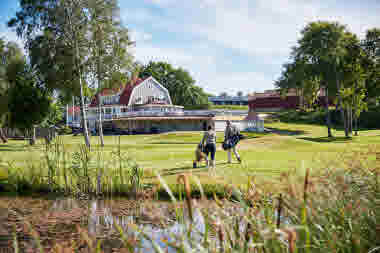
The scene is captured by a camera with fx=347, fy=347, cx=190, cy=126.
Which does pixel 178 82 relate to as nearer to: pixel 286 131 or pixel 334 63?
pixel 286 131

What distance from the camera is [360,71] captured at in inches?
1288

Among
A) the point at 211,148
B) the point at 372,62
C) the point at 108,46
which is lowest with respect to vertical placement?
the point at 211,148

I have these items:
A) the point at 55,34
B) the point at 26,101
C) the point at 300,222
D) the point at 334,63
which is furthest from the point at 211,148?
the point at 334,63

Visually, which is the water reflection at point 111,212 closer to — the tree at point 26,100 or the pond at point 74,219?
the pond at point 74,219

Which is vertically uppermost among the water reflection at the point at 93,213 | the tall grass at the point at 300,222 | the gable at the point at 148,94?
the gable at the point at 148,94

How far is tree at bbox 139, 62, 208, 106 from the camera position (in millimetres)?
73250

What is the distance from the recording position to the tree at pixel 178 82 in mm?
73250

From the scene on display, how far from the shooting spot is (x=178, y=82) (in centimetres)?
7344

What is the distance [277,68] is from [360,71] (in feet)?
46.2

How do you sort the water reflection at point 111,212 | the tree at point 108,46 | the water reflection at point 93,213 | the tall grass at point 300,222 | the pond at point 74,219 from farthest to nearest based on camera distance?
1. the tree at point 108,46
2. the water reflection at point 111,212
3. the water reflection at point 93,213
4. the pond at point 74,219
5. the tall grass at point 300,222

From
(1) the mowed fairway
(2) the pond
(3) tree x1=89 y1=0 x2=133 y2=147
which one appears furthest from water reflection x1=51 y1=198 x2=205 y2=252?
(3) tree x1=89 y1=0 x2=133 y2=147

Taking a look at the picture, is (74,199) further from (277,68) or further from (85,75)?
(277,68)

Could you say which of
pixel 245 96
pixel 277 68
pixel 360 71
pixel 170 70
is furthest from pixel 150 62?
pixel 360 71

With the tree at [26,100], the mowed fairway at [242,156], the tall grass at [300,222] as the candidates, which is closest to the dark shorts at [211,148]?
the mowed fairway at [242,156]
